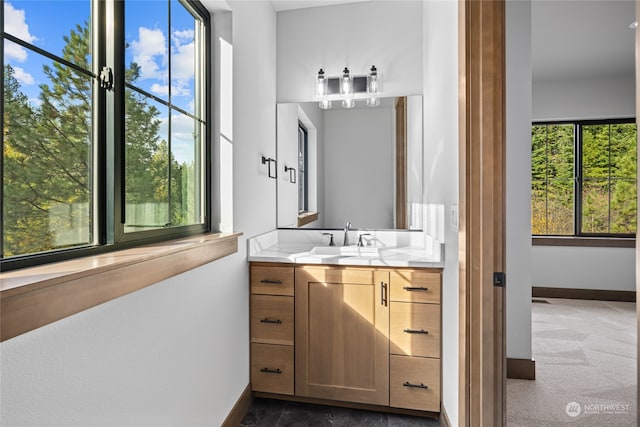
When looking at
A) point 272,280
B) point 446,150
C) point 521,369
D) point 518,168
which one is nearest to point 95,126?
point 272,280

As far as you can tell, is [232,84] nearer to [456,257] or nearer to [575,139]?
[456,257]

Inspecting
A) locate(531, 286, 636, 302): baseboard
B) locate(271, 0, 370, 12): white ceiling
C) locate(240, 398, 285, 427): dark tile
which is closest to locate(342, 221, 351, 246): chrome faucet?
locate(240, 398, 285, 427): dark tile

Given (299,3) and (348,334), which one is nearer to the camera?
(348,334)

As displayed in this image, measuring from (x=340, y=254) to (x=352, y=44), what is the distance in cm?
154

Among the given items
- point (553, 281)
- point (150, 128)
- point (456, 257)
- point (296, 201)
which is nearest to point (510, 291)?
point (456, 257)

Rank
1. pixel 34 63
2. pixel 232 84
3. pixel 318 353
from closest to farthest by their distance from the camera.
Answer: pixel 34 63 < pixel 232 84 < pixel 318 353

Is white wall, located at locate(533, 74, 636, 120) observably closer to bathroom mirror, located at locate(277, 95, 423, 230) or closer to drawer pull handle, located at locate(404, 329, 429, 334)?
bathroom mirror, located at locate(277, 95, 423, 230)

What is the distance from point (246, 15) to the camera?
2031 millimetres

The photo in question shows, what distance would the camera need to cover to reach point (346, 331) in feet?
6.53

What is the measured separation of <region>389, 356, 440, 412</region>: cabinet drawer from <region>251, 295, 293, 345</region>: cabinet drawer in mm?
625

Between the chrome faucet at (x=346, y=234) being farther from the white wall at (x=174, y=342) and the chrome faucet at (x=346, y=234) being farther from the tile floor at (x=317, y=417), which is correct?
the tile floor at (x=317, y=417)

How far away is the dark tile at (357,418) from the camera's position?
188cm

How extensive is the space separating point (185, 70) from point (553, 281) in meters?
4.61

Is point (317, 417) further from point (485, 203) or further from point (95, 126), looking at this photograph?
point (95, 126)
